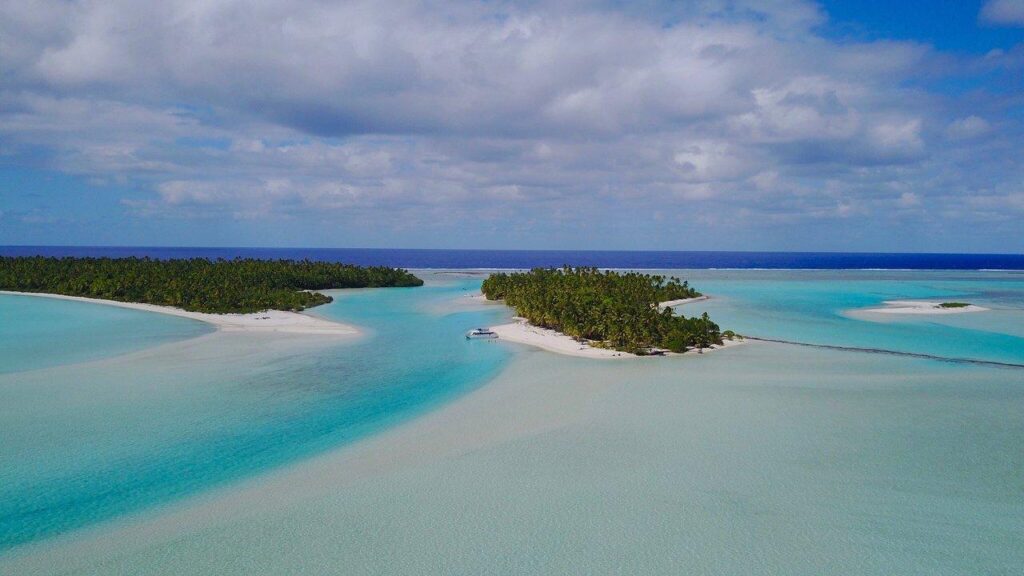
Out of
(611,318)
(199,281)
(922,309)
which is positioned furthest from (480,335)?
(922,309)

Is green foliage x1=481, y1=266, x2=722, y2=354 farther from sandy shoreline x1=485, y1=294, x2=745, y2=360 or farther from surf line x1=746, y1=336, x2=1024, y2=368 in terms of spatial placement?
surf line x1=746, y1=336, x2=1024, y2=368

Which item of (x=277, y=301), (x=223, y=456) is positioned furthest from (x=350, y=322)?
(x=223, y=456)

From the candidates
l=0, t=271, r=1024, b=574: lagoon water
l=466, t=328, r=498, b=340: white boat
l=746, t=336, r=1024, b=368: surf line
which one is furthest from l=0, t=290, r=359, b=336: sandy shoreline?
l=746, t=336, r=1024, b=368: surf line

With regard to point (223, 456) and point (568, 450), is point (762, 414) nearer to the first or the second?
point (568, 450)

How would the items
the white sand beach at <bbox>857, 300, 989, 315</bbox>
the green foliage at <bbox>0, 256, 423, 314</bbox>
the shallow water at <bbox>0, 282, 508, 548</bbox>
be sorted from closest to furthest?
the shallow water at <bbox>0, 282, 508, 548</bbox> → the green foliage at <bbox>0, 256, 423, 314</bbox> → the white sand beach at <bbox>857, 300, 989, 315</bbox>

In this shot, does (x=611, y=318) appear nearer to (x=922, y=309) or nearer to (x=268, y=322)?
(x=268, y=322)

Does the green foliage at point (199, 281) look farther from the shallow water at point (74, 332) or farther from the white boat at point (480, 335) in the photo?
the white boat at point (480, 335)

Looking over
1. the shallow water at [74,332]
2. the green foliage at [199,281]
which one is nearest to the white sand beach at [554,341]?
the shallow water at [74,332]
